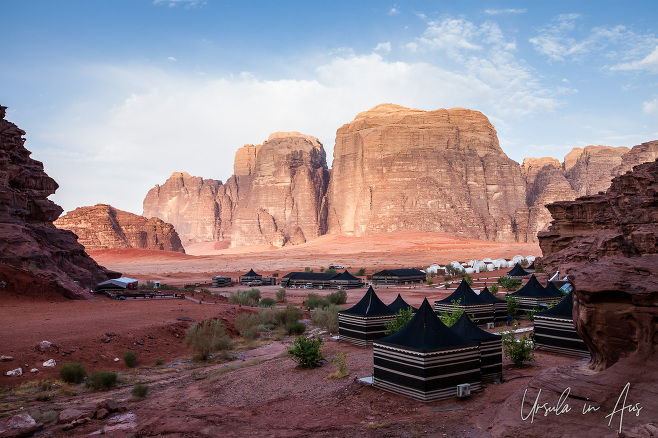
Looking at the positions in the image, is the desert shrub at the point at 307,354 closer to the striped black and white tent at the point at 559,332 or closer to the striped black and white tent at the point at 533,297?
the striped black and white tent at the point at 559,332

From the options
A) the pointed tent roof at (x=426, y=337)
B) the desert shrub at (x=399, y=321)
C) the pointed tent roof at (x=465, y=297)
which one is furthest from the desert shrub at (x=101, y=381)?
the pointed tent roof at (x=465, y=297)

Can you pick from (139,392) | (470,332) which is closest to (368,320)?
(470,332)

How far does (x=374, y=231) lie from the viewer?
302 ft

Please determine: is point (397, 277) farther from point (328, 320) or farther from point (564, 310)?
point (564, 310)

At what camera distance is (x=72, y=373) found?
1184 cm

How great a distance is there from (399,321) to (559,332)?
164 inches

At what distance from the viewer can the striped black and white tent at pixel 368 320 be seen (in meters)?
14.4

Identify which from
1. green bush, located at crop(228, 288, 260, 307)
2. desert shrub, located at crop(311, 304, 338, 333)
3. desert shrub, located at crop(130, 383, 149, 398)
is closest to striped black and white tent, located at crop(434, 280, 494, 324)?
desert shrub, located at crop(311, 304, 338, 333)

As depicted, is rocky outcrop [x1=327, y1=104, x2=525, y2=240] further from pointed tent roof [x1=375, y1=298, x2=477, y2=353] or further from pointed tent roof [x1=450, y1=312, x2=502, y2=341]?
pointed tent roof [x1=375, y1=298, x2=477, y2=353]

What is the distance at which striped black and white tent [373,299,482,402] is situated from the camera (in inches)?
328

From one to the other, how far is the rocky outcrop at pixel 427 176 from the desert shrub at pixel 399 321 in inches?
3013

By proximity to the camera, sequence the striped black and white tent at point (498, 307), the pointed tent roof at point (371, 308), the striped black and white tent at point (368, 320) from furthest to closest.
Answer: the striped black and white tent at point (498, 307), the pointed tent roof at point (371, 308), the striped black and white tent at point (368, 320)

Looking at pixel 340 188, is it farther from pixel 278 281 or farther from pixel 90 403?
pixel 90 403

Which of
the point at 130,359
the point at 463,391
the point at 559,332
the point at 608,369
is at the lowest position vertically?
the point at 130,359
